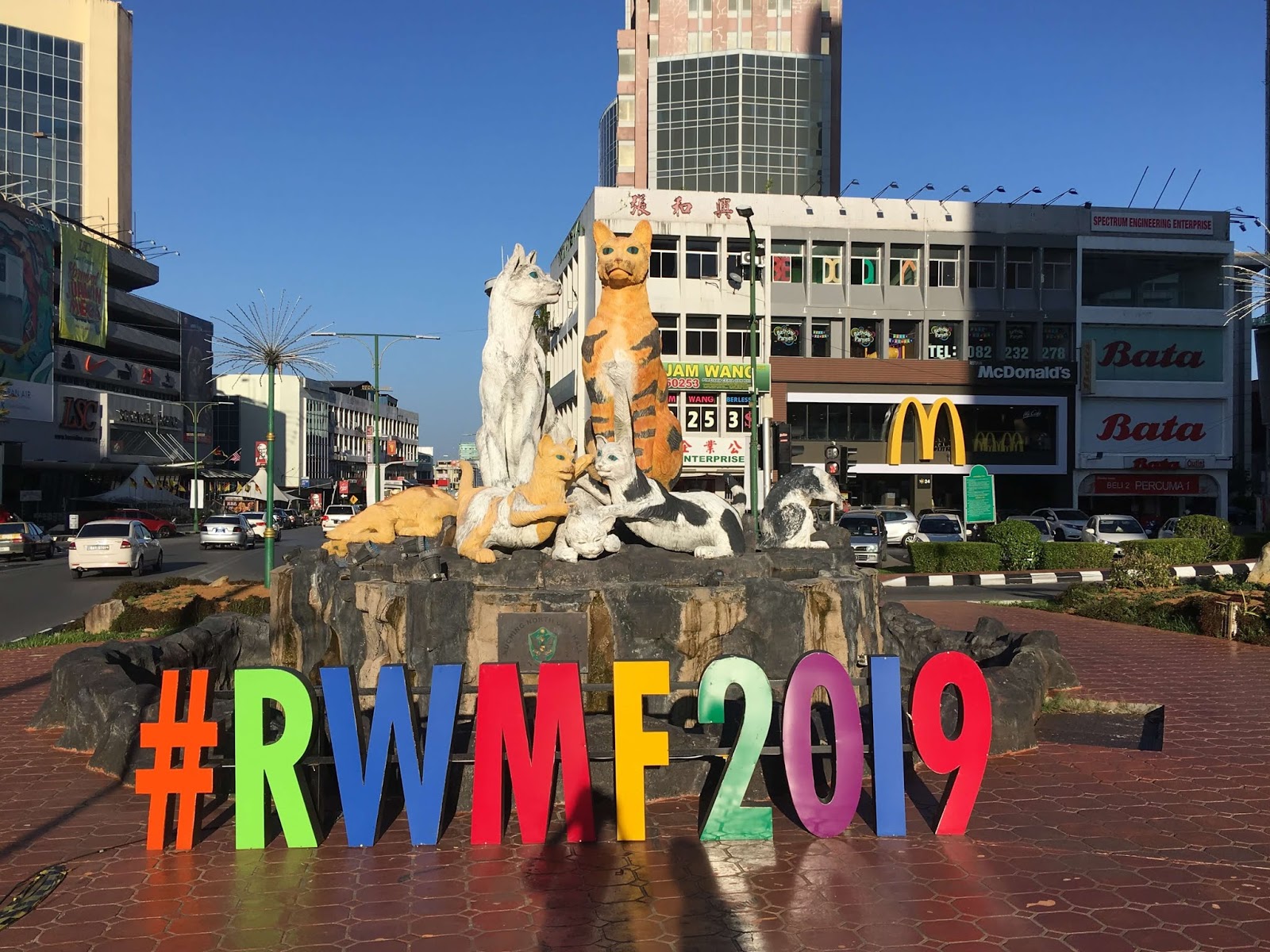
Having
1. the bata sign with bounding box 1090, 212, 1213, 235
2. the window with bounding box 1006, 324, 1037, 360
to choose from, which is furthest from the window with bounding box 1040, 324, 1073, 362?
the bata sign with bounding box 1090, 212, 1213, 235

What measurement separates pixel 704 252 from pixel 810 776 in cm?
3339

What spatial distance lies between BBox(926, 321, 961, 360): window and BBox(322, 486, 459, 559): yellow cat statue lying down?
31322 mm

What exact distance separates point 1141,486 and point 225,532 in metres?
32.0

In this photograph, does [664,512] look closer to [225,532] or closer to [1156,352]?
[225,532]

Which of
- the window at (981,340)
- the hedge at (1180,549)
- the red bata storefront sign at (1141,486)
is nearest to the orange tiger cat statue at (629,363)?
the hedge at (1180,549)

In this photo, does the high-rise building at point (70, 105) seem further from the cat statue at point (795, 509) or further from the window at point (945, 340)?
the cat statue at point (795, 509)

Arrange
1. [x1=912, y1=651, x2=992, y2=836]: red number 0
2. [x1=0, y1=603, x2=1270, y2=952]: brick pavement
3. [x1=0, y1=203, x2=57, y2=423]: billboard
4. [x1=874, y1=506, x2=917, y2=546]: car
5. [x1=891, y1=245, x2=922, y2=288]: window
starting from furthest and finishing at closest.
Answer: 1. [x1=0, y1=203, x2=57, y2=423]: billboard
2. [x1=891, y1=245, x2=922, y2=288]: window
3. [x1=874, y1=506, x2=917, y2=546]: car
4. [x1=912, y1=651, x2=992, y2=836]: red number 0
5. [x1=0, y1=603, x2=1270, y2=952]: brick pavement

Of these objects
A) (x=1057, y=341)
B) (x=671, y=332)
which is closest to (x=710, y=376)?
(x=671, y=332)

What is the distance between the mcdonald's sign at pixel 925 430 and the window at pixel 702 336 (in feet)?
22.4

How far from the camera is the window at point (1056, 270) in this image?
39.2 metres

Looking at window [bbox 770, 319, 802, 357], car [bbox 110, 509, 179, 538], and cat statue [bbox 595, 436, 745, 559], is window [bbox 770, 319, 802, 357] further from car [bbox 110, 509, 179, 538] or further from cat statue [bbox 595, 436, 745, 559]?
cat statue [bbox 595, 436, 745, 559]

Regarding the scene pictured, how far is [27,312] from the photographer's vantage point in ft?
149

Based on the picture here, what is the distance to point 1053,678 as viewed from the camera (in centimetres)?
963

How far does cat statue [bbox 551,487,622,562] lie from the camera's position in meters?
8.43
